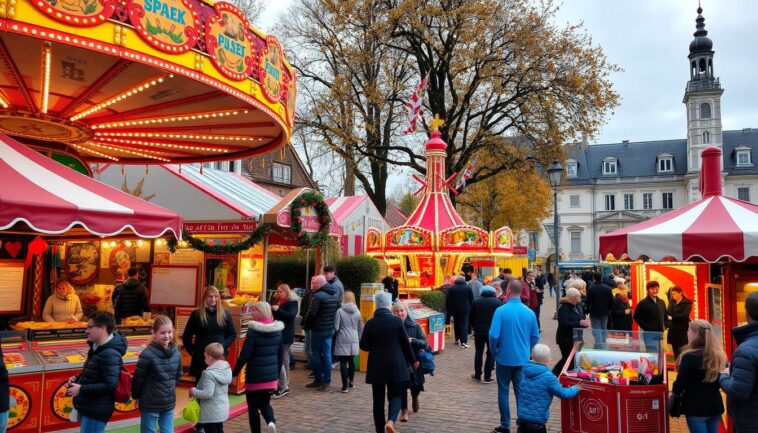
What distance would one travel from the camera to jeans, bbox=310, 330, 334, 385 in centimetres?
852

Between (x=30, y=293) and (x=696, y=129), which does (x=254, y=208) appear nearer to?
(x=30, y=293)

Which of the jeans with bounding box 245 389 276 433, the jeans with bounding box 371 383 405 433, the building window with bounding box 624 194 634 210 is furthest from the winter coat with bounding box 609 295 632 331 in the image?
the building window with bounding box 624 194 634 210

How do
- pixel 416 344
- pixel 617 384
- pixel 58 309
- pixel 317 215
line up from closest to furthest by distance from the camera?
1. pixel 617 384
2. pixel 416 344
3. pixel 58 309
4. pixel 317 215

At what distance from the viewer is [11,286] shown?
9.55 meters

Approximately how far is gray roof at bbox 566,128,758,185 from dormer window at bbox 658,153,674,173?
0.35m

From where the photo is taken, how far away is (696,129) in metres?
56.6

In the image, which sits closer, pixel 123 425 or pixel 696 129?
pixel 123 425

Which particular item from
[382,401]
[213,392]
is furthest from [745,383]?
[213,392]

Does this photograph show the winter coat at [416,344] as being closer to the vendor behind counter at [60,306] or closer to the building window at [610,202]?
the vendor behind counter at [60,306]

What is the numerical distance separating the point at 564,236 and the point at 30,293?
5756 cm

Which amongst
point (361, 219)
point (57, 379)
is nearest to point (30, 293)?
point (57, 379)

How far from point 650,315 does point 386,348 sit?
5.32m

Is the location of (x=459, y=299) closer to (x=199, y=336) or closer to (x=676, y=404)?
(x=199, y=336)

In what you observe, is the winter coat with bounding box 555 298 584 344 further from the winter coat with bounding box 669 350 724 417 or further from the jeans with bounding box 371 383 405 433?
the winter coat with bounding box 669 350 724 417
